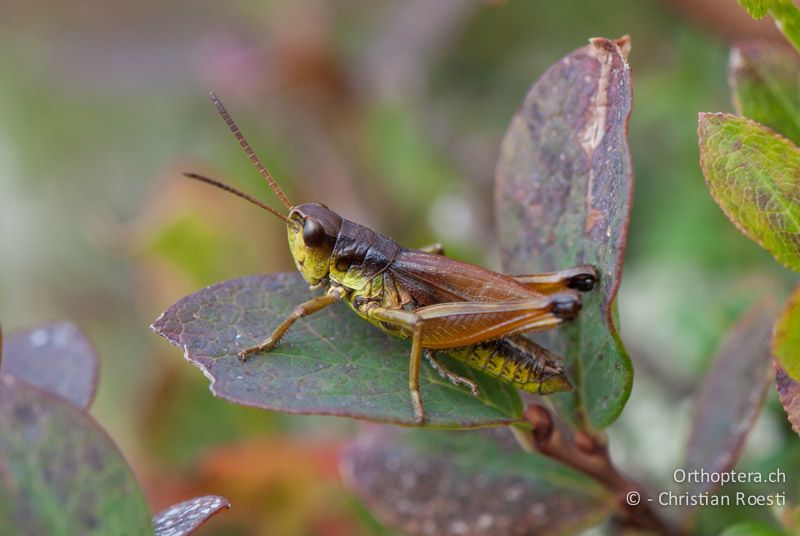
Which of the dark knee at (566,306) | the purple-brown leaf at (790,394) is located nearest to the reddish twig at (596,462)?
the dark knee at (566,306)

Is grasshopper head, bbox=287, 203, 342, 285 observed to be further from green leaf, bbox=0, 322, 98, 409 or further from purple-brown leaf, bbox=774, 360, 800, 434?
purple-brown leaf, bbox=774, 360, 800, 434

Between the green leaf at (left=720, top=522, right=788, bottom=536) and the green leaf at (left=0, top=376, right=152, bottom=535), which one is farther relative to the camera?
the green leaf at (left=720, top=522, right=788, bottom=536)

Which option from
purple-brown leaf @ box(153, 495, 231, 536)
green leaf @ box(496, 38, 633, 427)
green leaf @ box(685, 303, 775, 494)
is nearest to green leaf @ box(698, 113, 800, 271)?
green leaf @ box(496, 38, 633, 427)

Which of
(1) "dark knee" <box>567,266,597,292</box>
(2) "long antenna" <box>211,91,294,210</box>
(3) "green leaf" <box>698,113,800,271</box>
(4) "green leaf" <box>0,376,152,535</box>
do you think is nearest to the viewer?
→ (4) "green leaf" <box>0,376,152,535</box>

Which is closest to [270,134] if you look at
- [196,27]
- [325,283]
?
[196,27]

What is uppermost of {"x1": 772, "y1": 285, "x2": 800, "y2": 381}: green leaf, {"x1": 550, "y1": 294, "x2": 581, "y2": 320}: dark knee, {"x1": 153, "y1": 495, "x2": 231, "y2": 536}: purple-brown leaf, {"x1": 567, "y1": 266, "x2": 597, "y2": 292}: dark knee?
{"x1": 153, "y1": 495, "x2": 231, "y2": 536}: purple-brown leaf
